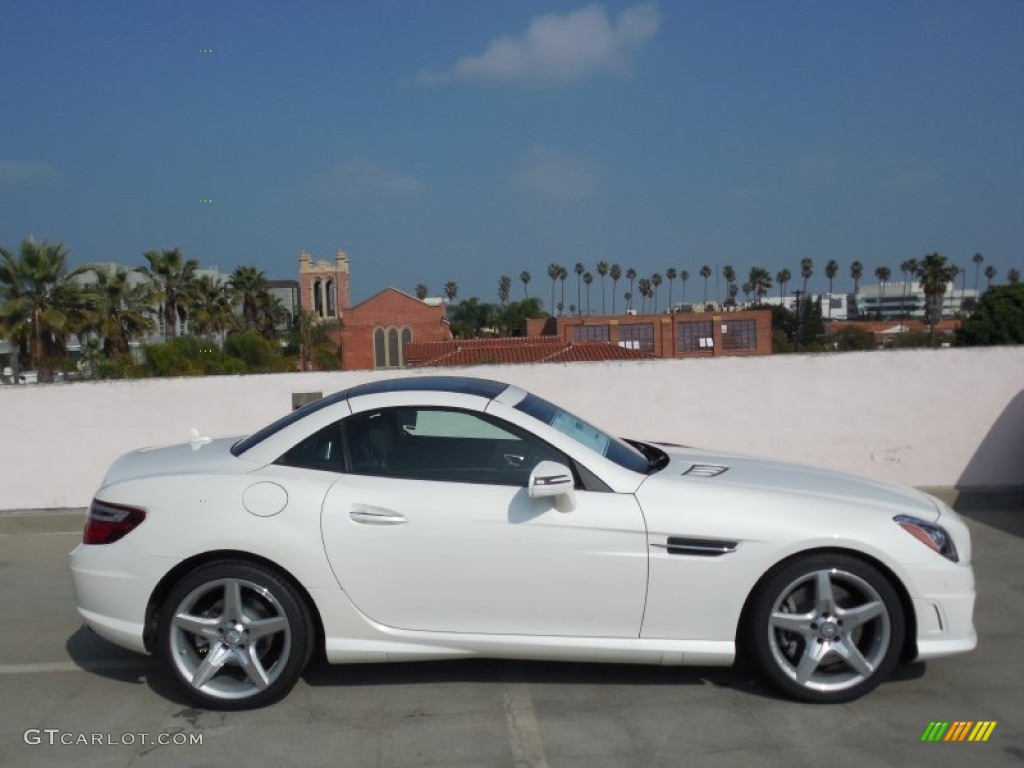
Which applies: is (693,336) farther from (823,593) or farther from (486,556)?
(486,556)

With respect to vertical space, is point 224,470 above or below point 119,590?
above

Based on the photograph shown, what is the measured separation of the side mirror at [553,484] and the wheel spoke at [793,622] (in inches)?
40.4

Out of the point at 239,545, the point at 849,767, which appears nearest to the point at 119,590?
the point at 239,545

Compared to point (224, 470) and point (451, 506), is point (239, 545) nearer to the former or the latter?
point (224, 470)

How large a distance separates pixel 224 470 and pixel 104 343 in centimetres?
4198

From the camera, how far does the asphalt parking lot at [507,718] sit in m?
3.86

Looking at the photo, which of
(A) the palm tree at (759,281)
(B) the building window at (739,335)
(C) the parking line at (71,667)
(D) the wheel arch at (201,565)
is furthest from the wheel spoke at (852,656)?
(A) the palm tree at (759,281)

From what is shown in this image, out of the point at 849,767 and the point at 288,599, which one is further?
the point at 288,599

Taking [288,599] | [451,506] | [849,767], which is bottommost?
[849,767]

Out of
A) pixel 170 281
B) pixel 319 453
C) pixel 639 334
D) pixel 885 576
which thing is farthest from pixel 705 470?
pixel 639 334

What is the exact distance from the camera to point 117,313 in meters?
42.8

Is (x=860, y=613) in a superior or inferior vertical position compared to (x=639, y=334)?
inferior

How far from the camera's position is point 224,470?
4500 millimetres

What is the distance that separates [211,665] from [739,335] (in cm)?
6123
